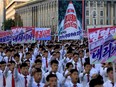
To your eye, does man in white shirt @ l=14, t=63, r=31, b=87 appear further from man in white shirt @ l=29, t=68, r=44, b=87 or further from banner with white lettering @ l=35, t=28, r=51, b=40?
banner with white lettering @ l=35, t=28, r=51, b=40

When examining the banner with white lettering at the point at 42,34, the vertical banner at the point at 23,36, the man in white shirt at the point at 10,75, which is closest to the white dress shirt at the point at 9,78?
the man in white shirt at the point at 10,75

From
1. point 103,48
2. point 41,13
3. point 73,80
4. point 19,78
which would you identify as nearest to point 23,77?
point 19,78

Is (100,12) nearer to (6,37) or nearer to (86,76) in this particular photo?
(6,37)

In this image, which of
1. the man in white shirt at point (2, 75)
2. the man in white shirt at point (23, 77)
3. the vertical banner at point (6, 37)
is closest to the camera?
the man in white shirt at point (23, 77)

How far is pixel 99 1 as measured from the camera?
91812 millimetres

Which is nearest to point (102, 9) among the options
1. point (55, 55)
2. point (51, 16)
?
point (51, 16)

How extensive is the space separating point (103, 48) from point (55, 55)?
5.37 metres

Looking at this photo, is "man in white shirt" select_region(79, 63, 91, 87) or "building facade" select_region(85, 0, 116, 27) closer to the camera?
"man in white shirt" select_region(79, 63, 91, 87)

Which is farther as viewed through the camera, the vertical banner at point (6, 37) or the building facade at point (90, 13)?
the building facade at point (90, 13)

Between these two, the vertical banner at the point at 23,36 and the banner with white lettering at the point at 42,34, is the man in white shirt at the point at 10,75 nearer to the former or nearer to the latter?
the vertical banner at the point at 23,36

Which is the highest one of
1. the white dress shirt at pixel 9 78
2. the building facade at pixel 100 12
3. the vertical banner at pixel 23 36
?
the building facade at pixel 100 12

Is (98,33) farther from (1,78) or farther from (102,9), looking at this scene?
(102,9)

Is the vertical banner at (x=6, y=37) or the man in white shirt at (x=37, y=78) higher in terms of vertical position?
the vertical banner at (x=6, y=37)

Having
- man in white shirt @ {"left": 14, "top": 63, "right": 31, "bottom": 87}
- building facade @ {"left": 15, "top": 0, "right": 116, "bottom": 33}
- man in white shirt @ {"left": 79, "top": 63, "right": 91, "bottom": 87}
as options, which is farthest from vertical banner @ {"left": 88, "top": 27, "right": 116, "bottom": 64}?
building facade @ {"left": 15, "top": 0, "right": 116, "bottom": 33}
